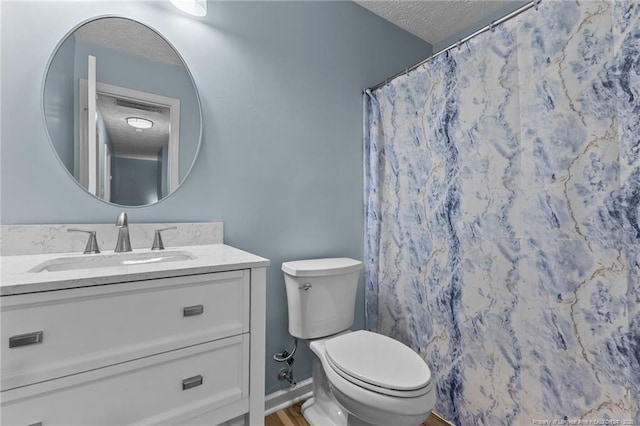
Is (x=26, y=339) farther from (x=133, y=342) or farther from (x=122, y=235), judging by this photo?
(x=122, y=235)

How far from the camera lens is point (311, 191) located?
174 cm

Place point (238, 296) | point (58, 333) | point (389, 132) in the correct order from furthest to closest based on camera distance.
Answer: point (389, 132) → point (238, 296) → point (58, 333)

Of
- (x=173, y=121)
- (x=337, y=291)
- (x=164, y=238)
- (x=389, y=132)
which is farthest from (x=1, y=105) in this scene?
(x=389, y=132)

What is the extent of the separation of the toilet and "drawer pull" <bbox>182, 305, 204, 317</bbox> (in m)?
0.60

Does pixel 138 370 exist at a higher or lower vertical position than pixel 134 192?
lower

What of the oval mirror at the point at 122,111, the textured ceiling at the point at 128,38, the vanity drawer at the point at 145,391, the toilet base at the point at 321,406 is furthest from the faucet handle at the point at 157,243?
the toilet base at the point at 321,406

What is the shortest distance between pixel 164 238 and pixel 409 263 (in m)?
1.29

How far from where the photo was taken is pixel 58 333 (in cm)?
69

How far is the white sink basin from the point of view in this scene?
3.15ft

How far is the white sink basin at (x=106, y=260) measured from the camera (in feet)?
3.15

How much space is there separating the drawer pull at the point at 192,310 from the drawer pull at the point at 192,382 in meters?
0.19

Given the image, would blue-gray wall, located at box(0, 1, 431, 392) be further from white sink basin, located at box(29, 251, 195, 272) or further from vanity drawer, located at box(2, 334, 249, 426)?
vanity drawer, located at box(2, 334, 249, 426)

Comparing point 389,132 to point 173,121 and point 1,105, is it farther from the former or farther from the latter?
point 1,105

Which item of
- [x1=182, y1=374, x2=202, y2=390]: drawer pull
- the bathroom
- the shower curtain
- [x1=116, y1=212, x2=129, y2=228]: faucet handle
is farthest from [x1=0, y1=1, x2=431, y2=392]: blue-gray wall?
[x1=182, y1=374, x2=202, y2=390]: drawer pull
